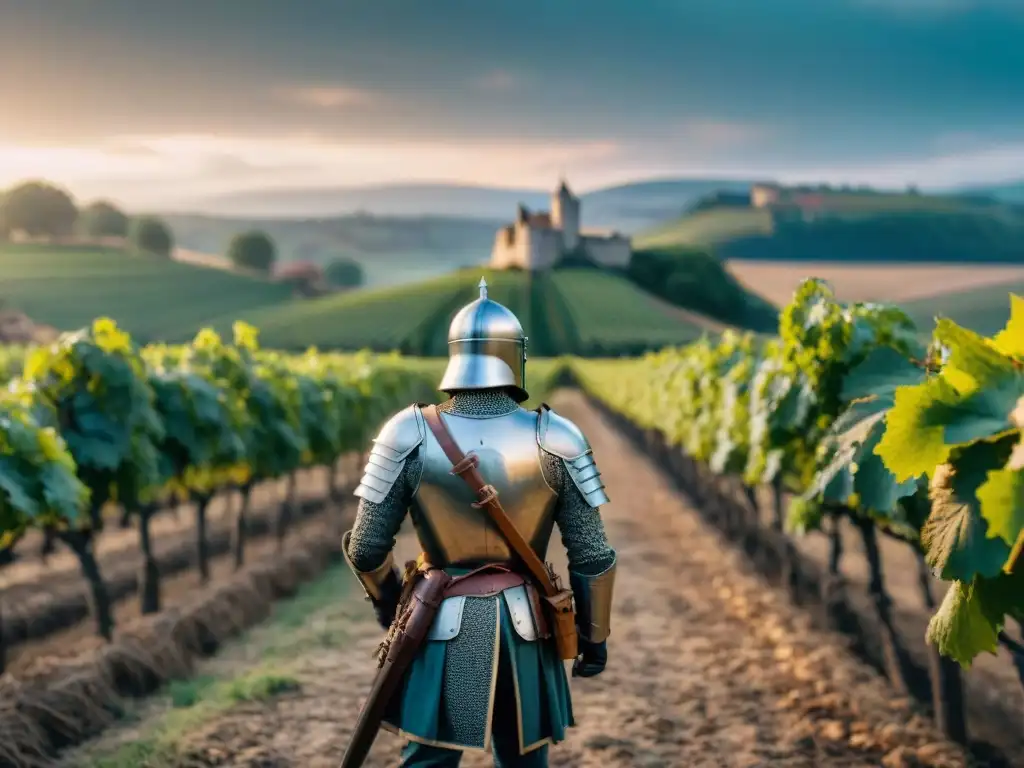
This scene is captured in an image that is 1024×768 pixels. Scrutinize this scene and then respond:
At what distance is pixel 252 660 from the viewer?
29.2 ft

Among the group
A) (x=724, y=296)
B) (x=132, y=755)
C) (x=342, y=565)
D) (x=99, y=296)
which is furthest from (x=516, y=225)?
(x=132, y=755)

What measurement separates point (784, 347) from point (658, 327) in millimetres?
72365

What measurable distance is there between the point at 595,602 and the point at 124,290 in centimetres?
9046

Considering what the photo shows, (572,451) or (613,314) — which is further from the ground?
(572,451)

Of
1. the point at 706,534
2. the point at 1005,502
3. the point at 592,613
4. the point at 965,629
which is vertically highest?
the point at 1005,502

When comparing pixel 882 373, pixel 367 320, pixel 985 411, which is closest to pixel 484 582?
pixel 985 411

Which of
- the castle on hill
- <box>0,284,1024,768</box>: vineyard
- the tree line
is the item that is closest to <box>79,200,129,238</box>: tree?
the tree line

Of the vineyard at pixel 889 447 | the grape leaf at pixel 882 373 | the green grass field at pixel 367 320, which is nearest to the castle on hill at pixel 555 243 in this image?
the green grass field at pixel 367 320

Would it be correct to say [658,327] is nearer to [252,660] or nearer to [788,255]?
[788,255]

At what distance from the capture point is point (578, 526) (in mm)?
4312

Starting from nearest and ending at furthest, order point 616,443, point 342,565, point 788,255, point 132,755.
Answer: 1. point 132,755
2. point 342,565
3. point 616,443
4. point 788,255

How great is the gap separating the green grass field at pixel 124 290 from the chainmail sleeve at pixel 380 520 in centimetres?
7392

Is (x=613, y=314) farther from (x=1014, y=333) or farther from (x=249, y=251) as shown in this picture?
(x=1014, y=333)

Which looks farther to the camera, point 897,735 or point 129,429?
point 129,429
